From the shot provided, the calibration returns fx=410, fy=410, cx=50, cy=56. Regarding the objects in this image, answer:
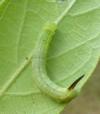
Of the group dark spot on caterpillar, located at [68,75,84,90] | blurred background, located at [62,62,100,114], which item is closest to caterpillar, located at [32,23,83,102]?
dark spot on caterpillar, located at [68,75,84,90]

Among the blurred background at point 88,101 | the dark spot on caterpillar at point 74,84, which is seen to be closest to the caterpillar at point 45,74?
the dark spot on caterpillar at point 74,84

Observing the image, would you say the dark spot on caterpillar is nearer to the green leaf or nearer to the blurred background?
the green leaf

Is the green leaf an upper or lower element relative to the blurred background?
upper

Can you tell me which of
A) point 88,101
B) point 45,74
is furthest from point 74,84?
point 88,101

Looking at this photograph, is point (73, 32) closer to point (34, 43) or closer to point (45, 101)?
point (34, 43)

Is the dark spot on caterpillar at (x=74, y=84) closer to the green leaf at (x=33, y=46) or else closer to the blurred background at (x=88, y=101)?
the green leaf at (x=33, y=46)

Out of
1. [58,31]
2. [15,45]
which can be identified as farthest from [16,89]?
[58,31]

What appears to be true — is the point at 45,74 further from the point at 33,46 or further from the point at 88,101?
the point at 88,101
